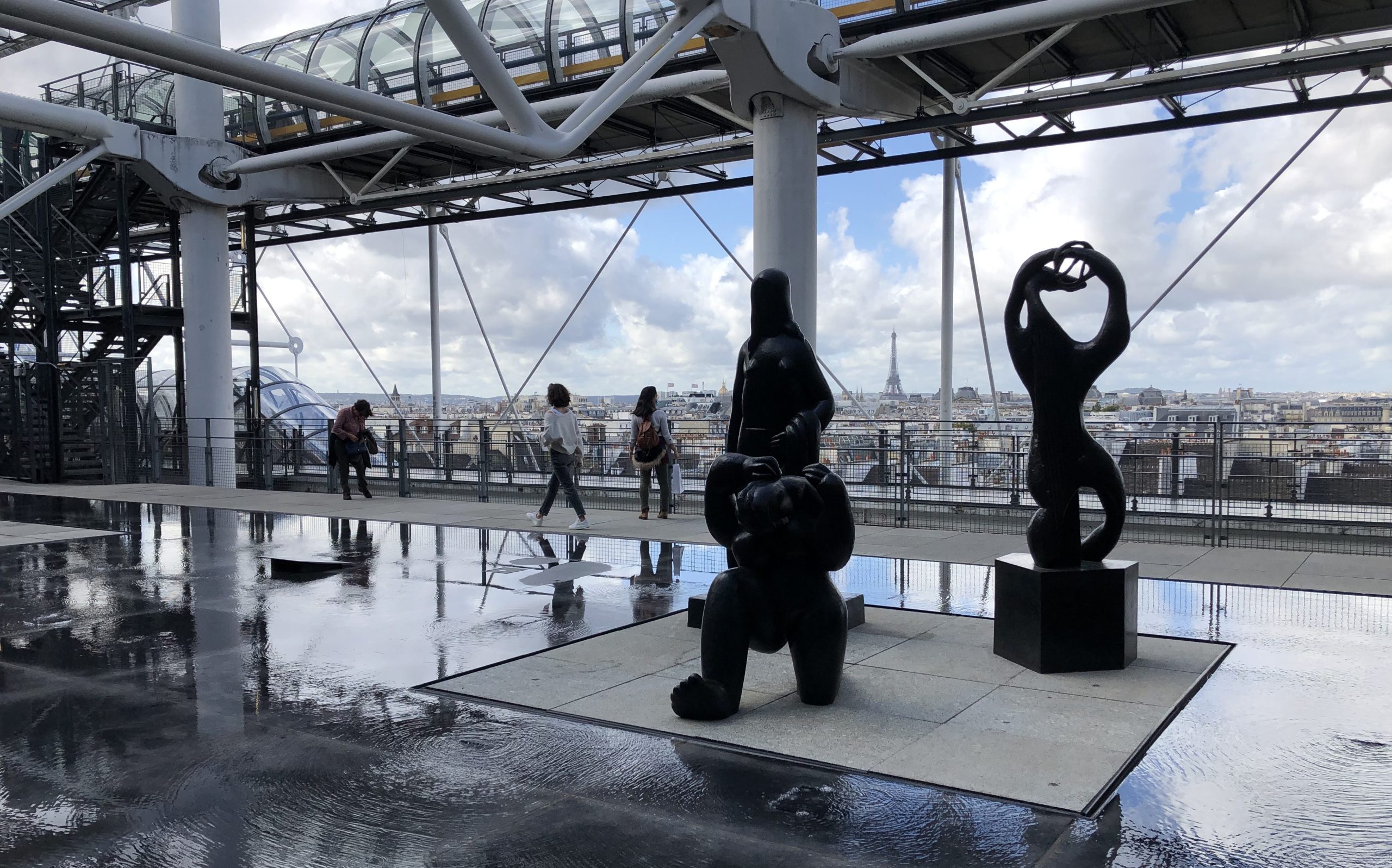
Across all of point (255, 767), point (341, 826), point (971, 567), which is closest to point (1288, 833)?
point (341, 826)

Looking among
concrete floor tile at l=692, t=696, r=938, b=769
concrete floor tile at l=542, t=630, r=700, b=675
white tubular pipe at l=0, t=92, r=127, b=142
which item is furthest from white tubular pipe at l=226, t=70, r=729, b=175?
concrete floor tile at l=692, t=696, r=938, b=769

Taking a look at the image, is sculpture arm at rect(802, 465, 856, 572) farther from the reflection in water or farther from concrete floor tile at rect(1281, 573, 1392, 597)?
concrete floor tile at rect(1281, 573, 1392, 597)

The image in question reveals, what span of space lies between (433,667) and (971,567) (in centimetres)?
536

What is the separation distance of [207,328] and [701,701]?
18.3 m

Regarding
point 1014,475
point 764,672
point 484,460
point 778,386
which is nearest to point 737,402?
point 778,386

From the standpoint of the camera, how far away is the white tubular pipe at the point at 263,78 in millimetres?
5250

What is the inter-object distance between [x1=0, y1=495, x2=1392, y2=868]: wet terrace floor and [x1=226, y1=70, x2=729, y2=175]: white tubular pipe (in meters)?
4.74

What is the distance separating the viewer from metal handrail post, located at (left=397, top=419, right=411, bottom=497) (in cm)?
1681

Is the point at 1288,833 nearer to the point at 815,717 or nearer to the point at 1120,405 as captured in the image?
the point at 815,717

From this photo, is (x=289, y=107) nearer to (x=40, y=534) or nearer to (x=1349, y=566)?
(x=40, y=534)

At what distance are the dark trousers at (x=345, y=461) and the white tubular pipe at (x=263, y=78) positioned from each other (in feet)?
31.7

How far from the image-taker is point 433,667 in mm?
6090

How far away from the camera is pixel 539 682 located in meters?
5.72

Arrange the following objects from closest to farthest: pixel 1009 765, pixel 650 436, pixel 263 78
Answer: pixel 1009 765, pixel 263 78, pixel 650 436
